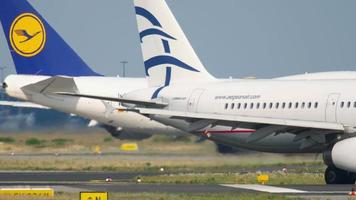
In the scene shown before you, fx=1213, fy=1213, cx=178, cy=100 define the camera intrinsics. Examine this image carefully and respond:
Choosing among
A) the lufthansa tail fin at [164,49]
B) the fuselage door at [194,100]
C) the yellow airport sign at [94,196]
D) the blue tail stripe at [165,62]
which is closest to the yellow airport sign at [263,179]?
the fuselage door at [194,100]

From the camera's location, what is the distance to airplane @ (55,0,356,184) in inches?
1560

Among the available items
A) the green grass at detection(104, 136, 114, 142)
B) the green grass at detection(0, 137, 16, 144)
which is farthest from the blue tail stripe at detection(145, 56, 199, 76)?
the green grass at detection(0, 137, 16, 144)

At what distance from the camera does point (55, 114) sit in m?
70.1

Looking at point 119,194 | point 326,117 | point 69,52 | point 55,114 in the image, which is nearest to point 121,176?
point 326,117

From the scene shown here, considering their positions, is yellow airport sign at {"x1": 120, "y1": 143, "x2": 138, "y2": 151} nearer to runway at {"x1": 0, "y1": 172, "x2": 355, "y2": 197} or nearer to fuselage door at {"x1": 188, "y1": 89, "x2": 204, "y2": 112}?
fuselage door at {"x1": 188, "y1": 89, "x2": 204, "y2": 112}

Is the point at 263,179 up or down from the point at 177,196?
up

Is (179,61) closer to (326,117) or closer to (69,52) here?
(326,117)

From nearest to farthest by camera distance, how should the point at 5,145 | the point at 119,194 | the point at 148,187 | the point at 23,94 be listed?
the point at 119,194 < the point at 148,187 < the point at 23,94 < the point at 5,145

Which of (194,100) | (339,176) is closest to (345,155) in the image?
(339,176)

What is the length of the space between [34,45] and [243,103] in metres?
20.7

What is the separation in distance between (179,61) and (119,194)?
16.1 meters

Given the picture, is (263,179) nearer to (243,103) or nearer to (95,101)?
(243,103)

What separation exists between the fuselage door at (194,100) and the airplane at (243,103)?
4 centimetres

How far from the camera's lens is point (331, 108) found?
132 feet
